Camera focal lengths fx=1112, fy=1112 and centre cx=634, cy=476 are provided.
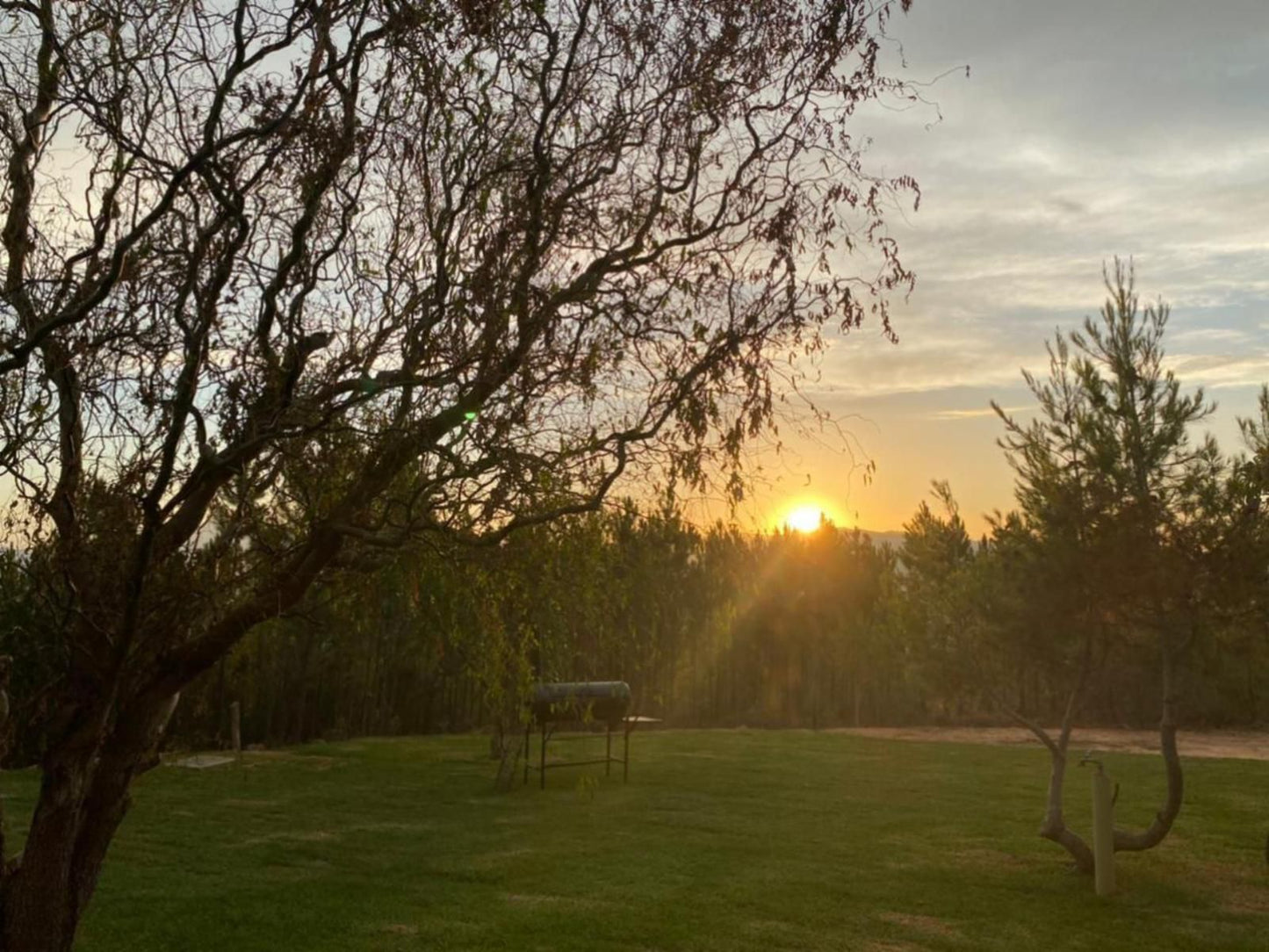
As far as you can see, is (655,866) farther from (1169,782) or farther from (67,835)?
(67,835)

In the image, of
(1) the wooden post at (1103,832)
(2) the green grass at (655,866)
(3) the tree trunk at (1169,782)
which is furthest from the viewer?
(3) the tree trunk at (1169,782)

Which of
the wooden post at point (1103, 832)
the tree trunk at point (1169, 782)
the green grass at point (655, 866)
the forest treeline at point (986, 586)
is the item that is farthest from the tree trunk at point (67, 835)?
the tree trunk at point (1169, 782)

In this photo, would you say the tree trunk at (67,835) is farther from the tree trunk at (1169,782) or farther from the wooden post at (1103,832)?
the tree trunk at (1169,782)

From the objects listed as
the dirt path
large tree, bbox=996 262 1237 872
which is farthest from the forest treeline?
the dirt path

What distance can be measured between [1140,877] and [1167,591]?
9.55 ft

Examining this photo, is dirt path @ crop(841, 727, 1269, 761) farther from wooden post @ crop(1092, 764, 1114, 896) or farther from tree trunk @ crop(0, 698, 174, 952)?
tree trunk @ crop(0, 698, 174, 952)

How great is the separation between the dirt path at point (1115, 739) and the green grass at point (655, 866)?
224 inches

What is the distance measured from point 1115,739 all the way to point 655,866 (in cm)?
2106

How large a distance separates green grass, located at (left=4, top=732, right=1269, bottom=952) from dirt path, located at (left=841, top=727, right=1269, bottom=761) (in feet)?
18.6

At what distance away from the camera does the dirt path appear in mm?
24955

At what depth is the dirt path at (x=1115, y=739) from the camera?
982 inches

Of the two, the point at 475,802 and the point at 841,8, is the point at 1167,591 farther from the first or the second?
the point at 475,802

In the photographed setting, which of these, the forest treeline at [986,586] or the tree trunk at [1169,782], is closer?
the forest treeline at [986,586]

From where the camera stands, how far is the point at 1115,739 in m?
28.4
